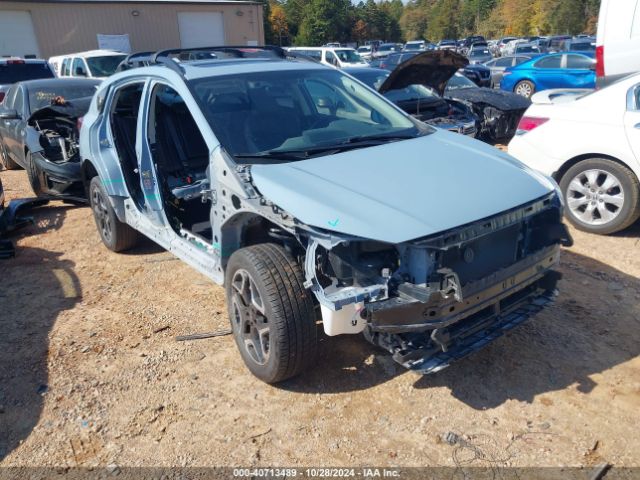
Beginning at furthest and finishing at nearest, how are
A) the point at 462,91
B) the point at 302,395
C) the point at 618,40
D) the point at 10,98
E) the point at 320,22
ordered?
the point at 320,22, the point at 462,91, the point at 10,98, the point at 618,40, the point at 302,395

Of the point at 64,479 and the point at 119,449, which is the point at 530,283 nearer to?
the point at 119,449

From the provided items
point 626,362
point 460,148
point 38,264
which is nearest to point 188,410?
point 460,148

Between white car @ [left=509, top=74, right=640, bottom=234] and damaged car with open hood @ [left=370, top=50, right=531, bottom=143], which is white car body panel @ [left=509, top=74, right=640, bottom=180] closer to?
white car @ [left=509, top=74, right=640, bottom=234]

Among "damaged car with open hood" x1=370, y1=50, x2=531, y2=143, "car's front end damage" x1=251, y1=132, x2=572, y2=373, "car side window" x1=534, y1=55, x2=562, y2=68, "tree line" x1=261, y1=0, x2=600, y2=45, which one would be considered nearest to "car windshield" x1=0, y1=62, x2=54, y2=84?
"damaged car with open hood" x1=370, y1=50, x2=531, y2=143

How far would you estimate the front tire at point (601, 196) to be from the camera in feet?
16.8

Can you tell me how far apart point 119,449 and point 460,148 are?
9.28ft

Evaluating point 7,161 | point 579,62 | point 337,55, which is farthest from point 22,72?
point 579,62

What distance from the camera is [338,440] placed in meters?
2.85

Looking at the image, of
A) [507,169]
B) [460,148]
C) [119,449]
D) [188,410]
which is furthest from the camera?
[460,148]

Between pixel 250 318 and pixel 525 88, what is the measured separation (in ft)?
47.4

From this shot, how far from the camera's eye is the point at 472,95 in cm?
977

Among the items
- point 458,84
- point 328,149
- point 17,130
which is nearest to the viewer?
point 328,149

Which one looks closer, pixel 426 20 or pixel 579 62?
pixel 579 62

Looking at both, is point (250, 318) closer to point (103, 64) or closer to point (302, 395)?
point (302, 395)
